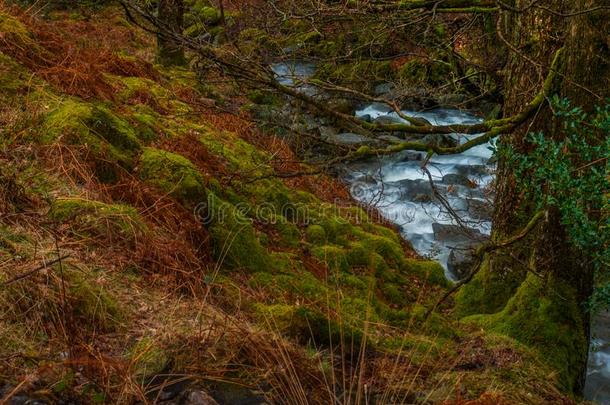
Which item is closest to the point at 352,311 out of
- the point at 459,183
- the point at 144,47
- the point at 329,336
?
the point at 329,336

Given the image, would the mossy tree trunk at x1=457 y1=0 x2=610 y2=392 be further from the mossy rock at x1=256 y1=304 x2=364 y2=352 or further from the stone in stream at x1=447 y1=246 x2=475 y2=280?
the stone in stream at x1=447 y1=246 x2=475 y2=280

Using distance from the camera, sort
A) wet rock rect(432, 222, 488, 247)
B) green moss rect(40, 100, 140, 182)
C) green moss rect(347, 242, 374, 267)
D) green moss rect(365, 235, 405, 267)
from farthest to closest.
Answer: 1. wet rock rect(432, 222, 488, 247)
2. green moss rect(365, 235, 405, 267)
3. green moss rect(347, 242, 374, 267)
4. green moss rect(40, 100, 140, 182)

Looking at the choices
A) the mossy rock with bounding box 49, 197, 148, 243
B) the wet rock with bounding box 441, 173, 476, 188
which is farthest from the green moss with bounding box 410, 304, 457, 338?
the wet rock with bounding box 441, 173, 476, 188

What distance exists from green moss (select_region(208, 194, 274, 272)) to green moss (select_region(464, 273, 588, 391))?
2.14m

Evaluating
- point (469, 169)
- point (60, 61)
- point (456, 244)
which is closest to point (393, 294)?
point (456, 244)

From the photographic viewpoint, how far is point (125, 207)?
4.21 meters

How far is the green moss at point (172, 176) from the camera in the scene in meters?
5.03

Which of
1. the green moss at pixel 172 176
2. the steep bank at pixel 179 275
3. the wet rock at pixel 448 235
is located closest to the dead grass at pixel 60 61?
the steep bank at pixel 179 275

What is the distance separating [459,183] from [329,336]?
8085 mm

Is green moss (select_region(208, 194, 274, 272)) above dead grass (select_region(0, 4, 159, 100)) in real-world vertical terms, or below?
below

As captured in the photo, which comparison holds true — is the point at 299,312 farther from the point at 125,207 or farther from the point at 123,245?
the point at 125,207

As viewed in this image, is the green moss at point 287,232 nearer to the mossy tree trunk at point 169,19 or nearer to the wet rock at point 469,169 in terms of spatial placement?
the mossy tree trunk at point 169,19

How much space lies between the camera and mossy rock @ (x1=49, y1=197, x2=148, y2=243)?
3.72 metres

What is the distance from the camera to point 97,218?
383 cm
